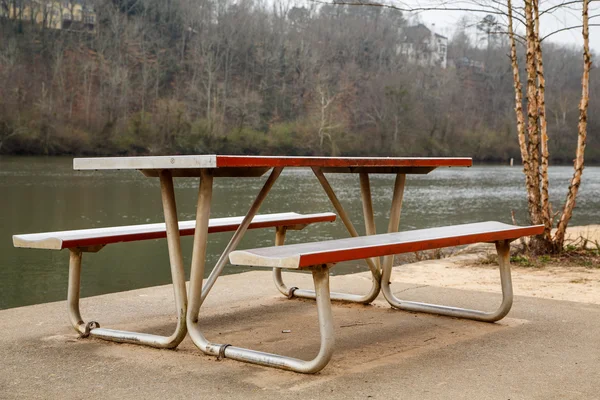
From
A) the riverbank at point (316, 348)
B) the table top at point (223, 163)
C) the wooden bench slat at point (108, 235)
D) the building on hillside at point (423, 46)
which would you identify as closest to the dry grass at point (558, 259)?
the riverbank at point (316, 348)

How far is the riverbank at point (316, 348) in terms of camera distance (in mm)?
2783

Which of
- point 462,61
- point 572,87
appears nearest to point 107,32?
point 462,61

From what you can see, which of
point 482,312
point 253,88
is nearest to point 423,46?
point 253,88

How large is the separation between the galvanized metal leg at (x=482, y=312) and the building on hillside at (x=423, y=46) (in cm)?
8683

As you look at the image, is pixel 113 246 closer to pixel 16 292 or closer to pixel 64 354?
pixel 16 292

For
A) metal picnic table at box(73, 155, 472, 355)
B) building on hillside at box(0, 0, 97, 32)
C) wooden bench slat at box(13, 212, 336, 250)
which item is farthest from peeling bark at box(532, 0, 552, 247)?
building on hillside at box(0, 0, 97, 32)

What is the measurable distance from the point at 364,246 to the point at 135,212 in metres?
15.9

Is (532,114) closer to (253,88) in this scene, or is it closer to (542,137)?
(542,137)

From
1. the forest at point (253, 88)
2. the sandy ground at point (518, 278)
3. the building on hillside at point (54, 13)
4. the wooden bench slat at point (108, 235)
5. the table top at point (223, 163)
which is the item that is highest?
the building on hillside at point (54, 13)

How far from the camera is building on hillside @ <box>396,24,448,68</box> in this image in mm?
90938

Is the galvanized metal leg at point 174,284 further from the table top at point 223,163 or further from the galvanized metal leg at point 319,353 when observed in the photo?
the galvanized metal leg at point 319,353

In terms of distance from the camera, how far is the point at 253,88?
250 feet

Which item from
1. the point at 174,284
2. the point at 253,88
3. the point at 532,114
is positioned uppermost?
the point at 253,88

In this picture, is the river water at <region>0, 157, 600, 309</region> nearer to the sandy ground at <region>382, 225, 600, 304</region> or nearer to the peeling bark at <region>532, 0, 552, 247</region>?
the sandy ground at <region>382, 225, 600, 304</region>
